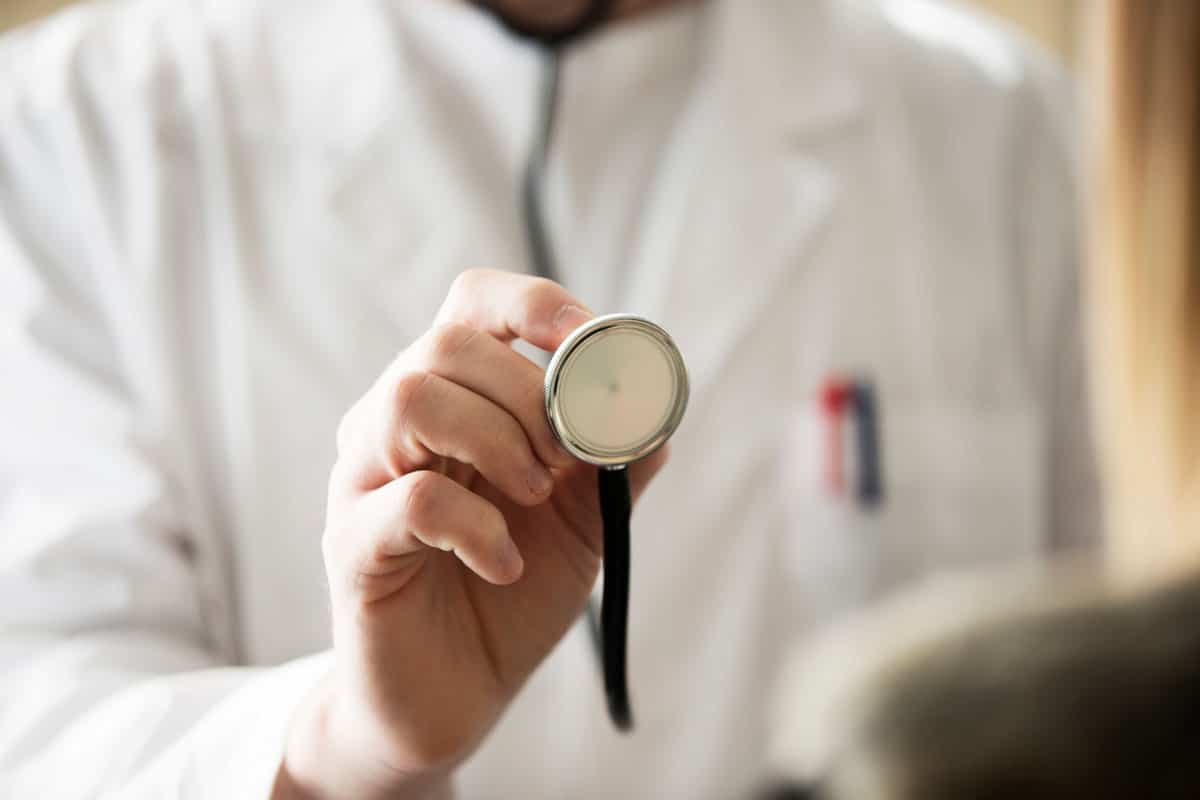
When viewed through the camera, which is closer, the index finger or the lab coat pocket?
the index finger

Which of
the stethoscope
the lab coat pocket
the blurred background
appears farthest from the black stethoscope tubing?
the blurred background

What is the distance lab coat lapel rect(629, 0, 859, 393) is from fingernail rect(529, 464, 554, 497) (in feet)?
0.94

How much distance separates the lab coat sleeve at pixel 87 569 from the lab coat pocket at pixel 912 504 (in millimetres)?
348

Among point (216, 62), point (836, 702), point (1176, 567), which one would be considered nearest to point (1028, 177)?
point (1176, 567)

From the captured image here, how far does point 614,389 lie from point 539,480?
0.10 feet

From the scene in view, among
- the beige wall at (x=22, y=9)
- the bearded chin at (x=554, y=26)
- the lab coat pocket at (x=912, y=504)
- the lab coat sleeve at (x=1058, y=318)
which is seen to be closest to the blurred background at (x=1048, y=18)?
the lab coat sleeve at (x=1058, y=318)

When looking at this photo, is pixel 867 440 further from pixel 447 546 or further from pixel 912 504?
pixel 447 546

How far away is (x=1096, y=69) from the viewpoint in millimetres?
649

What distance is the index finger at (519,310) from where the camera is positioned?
259 millimetres

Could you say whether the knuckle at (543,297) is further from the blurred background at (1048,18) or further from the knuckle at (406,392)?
the blurred background at (1048,18)

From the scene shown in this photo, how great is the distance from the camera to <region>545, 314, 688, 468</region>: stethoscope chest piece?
248 millimetres

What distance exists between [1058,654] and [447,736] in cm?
32

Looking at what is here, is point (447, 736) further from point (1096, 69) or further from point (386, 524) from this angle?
point (1096, 69)

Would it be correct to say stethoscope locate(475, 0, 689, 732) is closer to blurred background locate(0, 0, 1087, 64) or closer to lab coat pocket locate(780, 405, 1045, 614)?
lab coat pocket locate(780, 405, 1045, 614)
